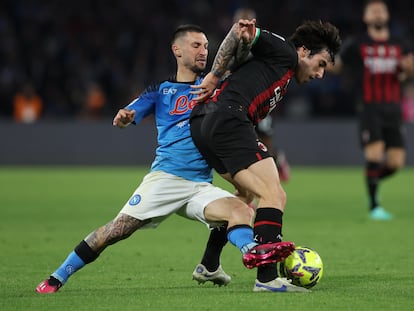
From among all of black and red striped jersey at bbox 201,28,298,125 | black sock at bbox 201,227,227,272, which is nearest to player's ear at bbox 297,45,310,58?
black and red striped jersey at bbox 201,28,298,125

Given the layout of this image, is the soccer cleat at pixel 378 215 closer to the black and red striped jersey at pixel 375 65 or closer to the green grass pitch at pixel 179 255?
the green grass pitch at pixel 179 255

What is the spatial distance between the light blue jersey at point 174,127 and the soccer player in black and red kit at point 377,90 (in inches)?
225

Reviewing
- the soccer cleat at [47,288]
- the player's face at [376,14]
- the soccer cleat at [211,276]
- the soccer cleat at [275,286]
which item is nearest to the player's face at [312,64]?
the soccer cleat at [275,286]

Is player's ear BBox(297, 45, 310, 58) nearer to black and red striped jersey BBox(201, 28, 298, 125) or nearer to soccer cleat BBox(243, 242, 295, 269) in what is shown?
black and red striped jersey BBox(201, 28, 298, 125)

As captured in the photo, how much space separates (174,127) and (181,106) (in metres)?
0.16

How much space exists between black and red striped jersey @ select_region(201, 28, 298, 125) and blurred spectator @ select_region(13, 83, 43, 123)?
55.3ft

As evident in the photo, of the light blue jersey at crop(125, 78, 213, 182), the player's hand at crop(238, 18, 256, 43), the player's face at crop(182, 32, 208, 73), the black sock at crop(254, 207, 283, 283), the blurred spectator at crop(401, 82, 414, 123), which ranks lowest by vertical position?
the blurred spectator at crop(401, 82, 414, 123)

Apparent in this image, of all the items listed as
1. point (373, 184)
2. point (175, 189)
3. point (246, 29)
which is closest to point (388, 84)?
point (373, 184)

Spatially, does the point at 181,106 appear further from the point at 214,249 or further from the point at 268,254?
the point at 268,254

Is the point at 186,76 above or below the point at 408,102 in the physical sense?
above

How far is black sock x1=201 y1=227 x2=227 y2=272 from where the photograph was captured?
667cm

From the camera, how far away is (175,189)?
6.44 metres

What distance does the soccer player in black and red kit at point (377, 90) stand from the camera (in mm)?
12039

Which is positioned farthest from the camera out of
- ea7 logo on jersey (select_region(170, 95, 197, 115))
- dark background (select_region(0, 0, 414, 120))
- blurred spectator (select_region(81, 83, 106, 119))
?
dark background (select_region(0, 0, 414, 120))
